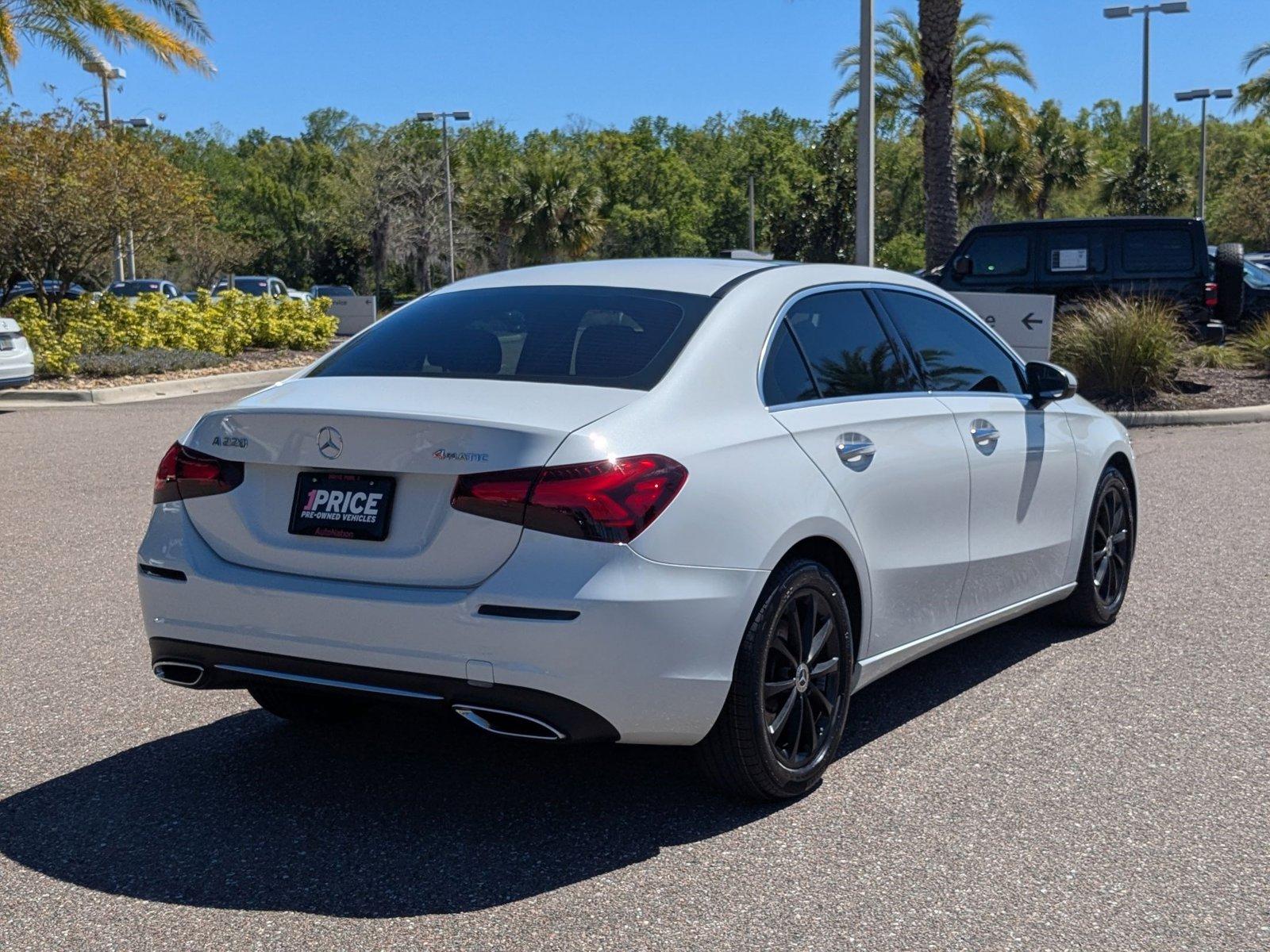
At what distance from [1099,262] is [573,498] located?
15140 mm

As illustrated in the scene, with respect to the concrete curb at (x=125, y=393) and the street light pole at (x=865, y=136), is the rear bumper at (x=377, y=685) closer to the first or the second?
the concrete curb at (x=125, y=393)

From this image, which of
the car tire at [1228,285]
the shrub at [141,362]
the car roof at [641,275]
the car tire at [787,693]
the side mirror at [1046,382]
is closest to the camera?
the car tire at [787,693]

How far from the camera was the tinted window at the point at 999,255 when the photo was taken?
17766 mm

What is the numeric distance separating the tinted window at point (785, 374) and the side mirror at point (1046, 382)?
166 cm

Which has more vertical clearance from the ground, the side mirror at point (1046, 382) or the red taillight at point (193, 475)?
the side mirror at point (1046, 382)

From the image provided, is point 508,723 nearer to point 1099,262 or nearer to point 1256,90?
point 1099,262

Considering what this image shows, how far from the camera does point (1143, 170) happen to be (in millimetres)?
45250

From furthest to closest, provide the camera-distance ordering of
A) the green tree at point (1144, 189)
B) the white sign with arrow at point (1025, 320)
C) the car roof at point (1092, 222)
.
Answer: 1. the green tree at point (1144, 189)
2. the car roof at point (1092, 222)
3. the white sign with arrow at point (1025, 320)

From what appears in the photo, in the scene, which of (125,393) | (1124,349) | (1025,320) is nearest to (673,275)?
(1025,320)

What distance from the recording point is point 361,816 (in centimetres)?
436

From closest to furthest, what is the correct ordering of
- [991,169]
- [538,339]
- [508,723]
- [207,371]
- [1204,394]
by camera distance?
[508,723]
[538,339]
[1204,394]
[207,371]
[991,169]

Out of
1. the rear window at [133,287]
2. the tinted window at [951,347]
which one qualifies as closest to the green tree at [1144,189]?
the rear window at [133,287]

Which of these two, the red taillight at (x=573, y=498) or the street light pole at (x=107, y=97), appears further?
the street light pole at (x=107, y=97)

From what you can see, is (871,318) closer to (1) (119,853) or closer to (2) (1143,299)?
(1) (119,853)
